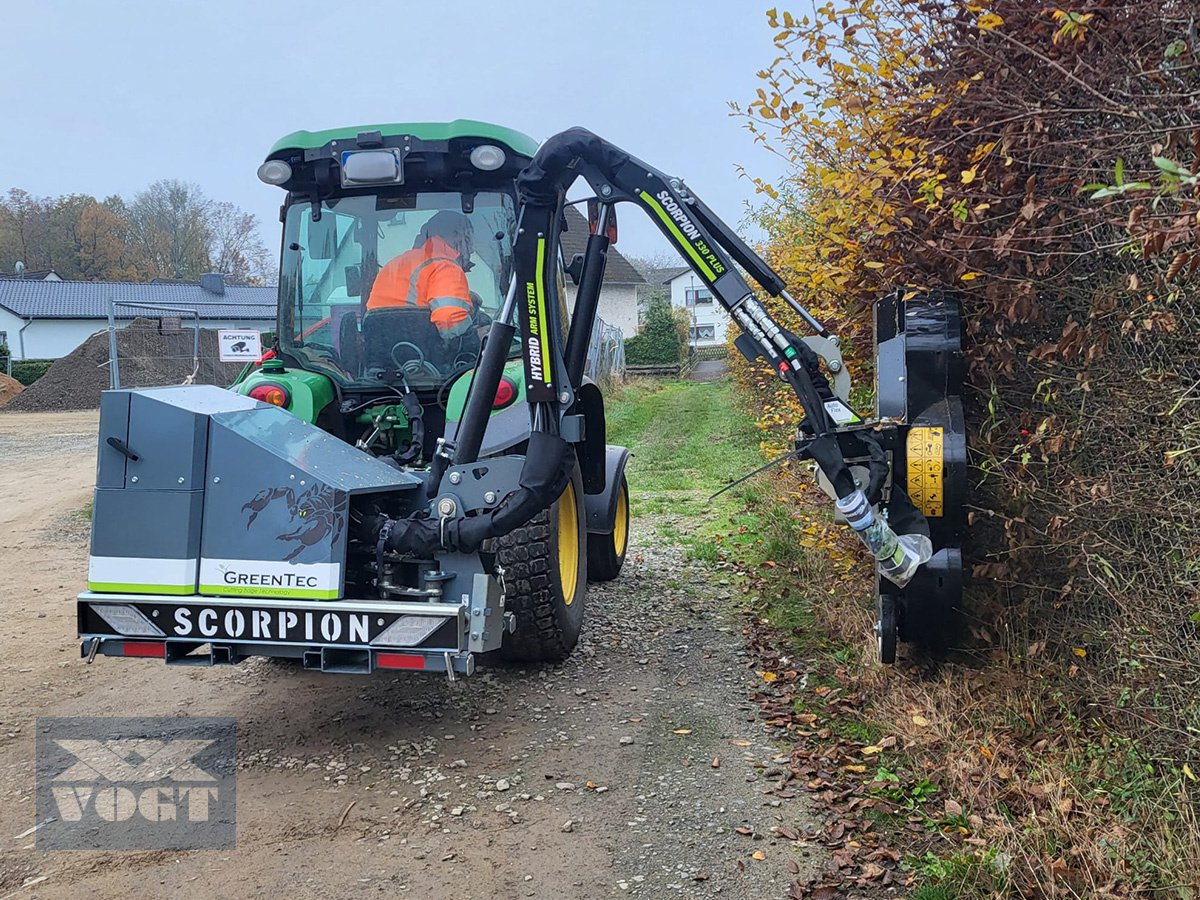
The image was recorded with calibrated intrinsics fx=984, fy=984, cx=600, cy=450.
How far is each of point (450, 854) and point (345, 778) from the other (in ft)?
2.61

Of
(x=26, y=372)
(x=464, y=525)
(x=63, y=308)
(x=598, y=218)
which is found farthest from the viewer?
(x=63, y=308)

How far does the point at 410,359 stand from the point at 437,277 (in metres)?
0.47

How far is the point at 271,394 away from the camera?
4.96 meters

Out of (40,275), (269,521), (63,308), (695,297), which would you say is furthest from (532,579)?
(40,275)

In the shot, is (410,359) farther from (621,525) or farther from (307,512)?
(621,525)

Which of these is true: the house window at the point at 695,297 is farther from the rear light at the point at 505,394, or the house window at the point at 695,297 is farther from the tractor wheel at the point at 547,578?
the rear light at the point at 505,394

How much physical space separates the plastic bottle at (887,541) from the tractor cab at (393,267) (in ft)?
A: 7.38

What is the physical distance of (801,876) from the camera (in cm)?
321

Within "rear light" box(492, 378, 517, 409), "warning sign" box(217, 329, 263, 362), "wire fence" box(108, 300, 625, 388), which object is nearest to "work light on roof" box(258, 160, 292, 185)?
"rear light" box(492, 378, 517, 409)

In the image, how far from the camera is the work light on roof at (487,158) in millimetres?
5074

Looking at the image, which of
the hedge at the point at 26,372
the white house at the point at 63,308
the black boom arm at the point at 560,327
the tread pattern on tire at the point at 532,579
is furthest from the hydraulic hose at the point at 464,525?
the white house at the point at 63,308

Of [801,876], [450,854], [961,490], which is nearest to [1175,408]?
[961,490]

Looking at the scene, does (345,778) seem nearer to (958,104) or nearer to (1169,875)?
(1169,875)

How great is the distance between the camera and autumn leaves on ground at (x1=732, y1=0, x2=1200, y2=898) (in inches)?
114
